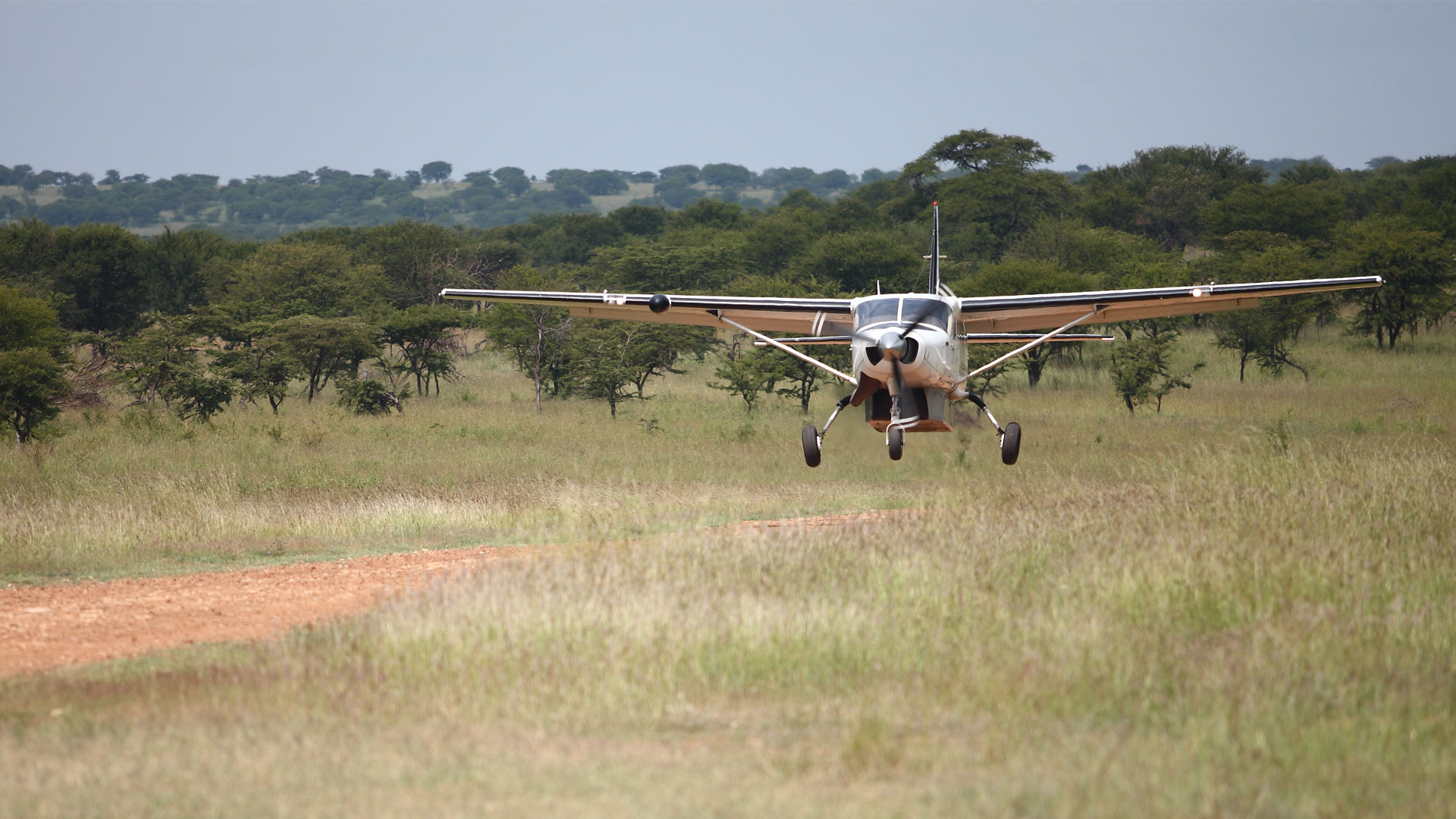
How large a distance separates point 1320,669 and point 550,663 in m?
5.99

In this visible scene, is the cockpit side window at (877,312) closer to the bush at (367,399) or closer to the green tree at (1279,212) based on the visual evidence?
the bush at (367,399)

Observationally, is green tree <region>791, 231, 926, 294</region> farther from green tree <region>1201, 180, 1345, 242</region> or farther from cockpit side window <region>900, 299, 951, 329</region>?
cockpit side window <region>900, 299, 951, 329</region>

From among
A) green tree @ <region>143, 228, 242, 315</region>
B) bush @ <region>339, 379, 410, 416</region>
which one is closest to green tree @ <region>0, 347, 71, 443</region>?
bush @ <region>339, 379, 410, 416</region>

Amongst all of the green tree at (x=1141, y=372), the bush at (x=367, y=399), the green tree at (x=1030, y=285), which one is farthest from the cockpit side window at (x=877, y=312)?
the green tree at (x=1030, y=285)

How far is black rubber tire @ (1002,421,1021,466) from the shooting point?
20.5 metres

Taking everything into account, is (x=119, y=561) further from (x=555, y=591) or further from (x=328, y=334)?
(x=328, y=334)

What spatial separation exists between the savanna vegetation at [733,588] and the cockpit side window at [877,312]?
2.90 meters

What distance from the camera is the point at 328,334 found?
128 ft

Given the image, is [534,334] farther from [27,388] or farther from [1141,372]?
[1141,372]

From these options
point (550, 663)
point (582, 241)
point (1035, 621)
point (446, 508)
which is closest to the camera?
point (550, 663)

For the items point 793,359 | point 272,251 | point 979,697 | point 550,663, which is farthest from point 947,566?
point 272,251

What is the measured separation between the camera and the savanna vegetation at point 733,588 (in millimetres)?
7117

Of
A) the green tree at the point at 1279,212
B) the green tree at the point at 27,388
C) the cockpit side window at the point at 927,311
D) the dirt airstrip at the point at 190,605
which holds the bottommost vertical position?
the dirt airstrip at the point at 190,605

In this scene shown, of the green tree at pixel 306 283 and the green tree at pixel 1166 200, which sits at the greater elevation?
the green tree at pixel 1166 200
